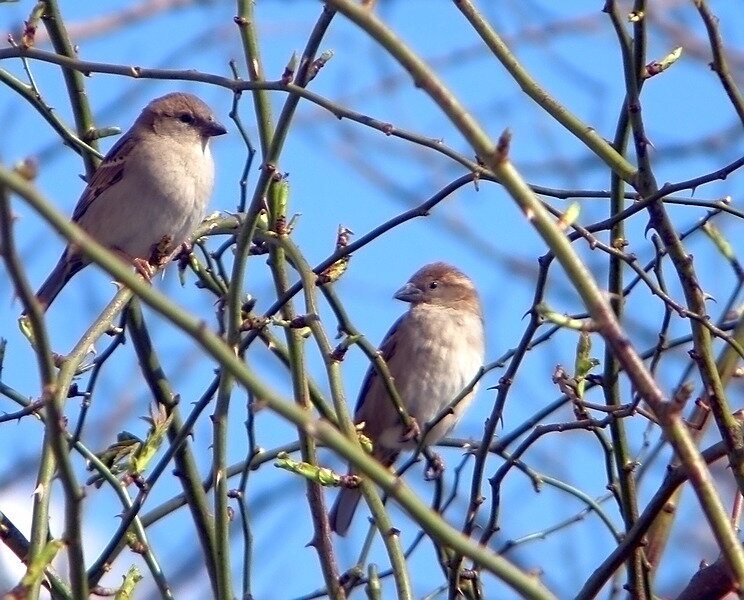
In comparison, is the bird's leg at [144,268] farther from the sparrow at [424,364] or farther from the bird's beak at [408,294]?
the bird's beak at [408,294]

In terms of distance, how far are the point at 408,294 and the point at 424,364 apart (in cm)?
56

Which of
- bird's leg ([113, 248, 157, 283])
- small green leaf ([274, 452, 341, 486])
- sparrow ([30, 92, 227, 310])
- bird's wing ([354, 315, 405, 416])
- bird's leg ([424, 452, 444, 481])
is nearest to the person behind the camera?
small green leaf ([274, 452, 341, 486])

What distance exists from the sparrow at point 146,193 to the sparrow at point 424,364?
1096mm

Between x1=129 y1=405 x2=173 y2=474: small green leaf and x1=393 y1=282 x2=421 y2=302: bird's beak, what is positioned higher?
x1=393 y1=282 x2=421 y2=302: bird's beak

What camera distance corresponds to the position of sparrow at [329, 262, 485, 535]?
5672mm

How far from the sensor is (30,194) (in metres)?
1.42

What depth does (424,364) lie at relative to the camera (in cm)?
583

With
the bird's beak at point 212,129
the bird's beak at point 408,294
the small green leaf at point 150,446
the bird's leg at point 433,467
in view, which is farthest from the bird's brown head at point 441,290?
the small green leaf at point 150,446

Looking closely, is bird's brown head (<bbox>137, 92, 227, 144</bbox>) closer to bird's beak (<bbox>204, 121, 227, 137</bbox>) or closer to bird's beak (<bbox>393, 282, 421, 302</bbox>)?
bird's beak (<bbox>204, 121, 227, 137</bbox>)

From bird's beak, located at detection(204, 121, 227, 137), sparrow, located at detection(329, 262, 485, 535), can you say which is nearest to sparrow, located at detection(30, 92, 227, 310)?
bird's beak, located at detection(204, 121, 227, 137)

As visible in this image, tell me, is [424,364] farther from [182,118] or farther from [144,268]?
[182,118]

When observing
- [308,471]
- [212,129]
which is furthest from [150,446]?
[212,129]

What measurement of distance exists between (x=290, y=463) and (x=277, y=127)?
0.72 meters

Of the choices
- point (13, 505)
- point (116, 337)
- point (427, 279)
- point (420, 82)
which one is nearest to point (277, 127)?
point (116, 337)
